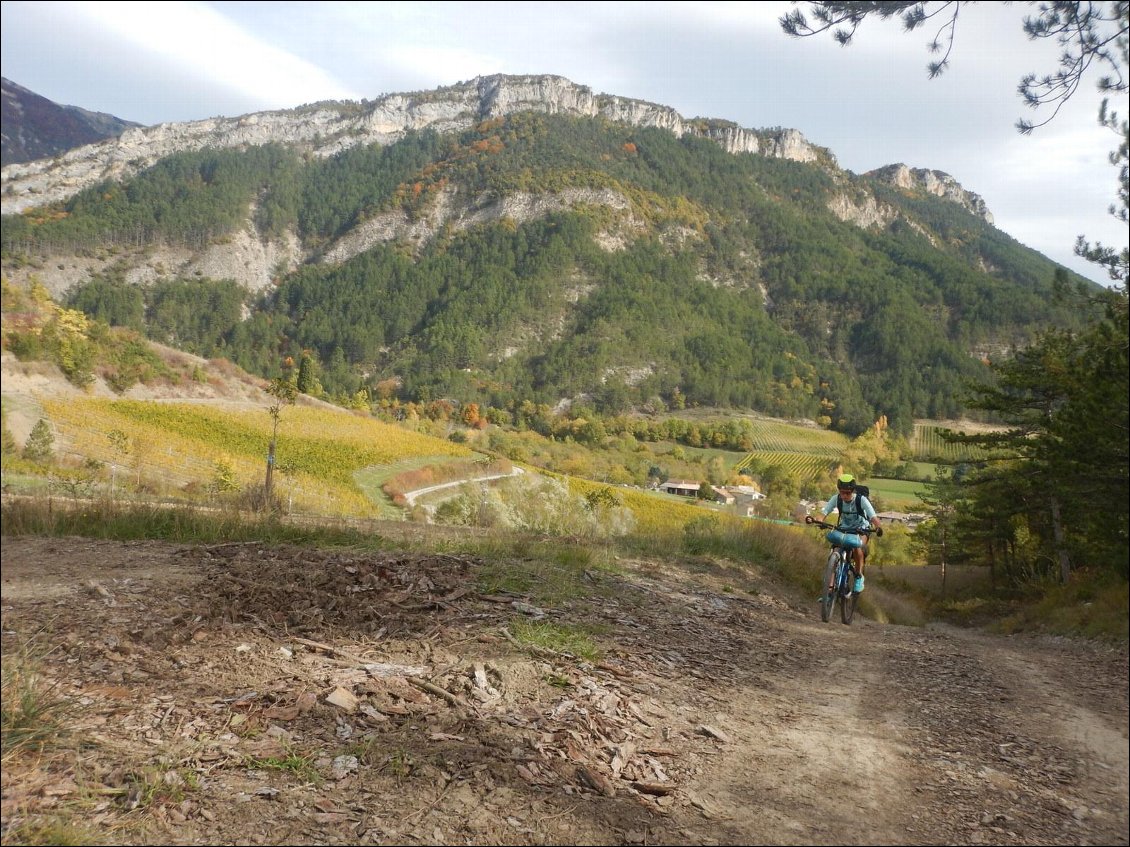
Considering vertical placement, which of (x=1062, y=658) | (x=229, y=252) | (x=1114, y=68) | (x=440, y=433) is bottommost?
(x=440, y=433)

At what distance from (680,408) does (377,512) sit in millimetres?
147872

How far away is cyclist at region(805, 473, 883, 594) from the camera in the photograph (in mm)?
9031

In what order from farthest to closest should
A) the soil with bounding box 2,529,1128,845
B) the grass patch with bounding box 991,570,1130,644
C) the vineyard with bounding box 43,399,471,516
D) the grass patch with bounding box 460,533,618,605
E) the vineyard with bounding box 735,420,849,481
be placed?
the vineyard with bounding box 735,420,849,481
the vineyard with bounding box 43,399,471,516
the grass patch with bounding box 460,533,618,605
the soil with bounding box 2,529,1128,845
the grass patch with bounding box 991,570,1130,644

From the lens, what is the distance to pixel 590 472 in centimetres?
8400

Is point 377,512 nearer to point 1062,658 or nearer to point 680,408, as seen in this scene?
point 1062,658

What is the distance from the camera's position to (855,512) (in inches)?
361

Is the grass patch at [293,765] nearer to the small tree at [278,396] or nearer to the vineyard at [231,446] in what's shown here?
the vineyard at [231,446]

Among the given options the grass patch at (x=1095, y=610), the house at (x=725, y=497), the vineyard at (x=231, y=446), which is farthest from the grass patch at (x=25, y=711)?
the house at (x=725, y=497)

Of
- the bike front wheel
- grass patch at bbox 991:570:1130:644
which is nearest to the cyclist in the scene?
the bike front wheel

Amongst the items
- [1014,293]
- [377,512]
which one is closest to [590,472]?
[377,512]

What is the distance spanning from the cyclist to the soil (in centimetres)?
281

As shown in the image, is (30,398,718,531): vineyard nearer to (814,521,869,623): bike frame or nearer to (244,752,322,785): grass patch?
(244,752,322,785): grass patch

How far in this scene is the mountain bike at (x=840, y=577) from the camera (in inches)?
362

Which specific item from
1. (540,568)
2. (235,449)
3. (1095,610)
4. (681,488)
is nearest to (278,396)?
(235,449)
